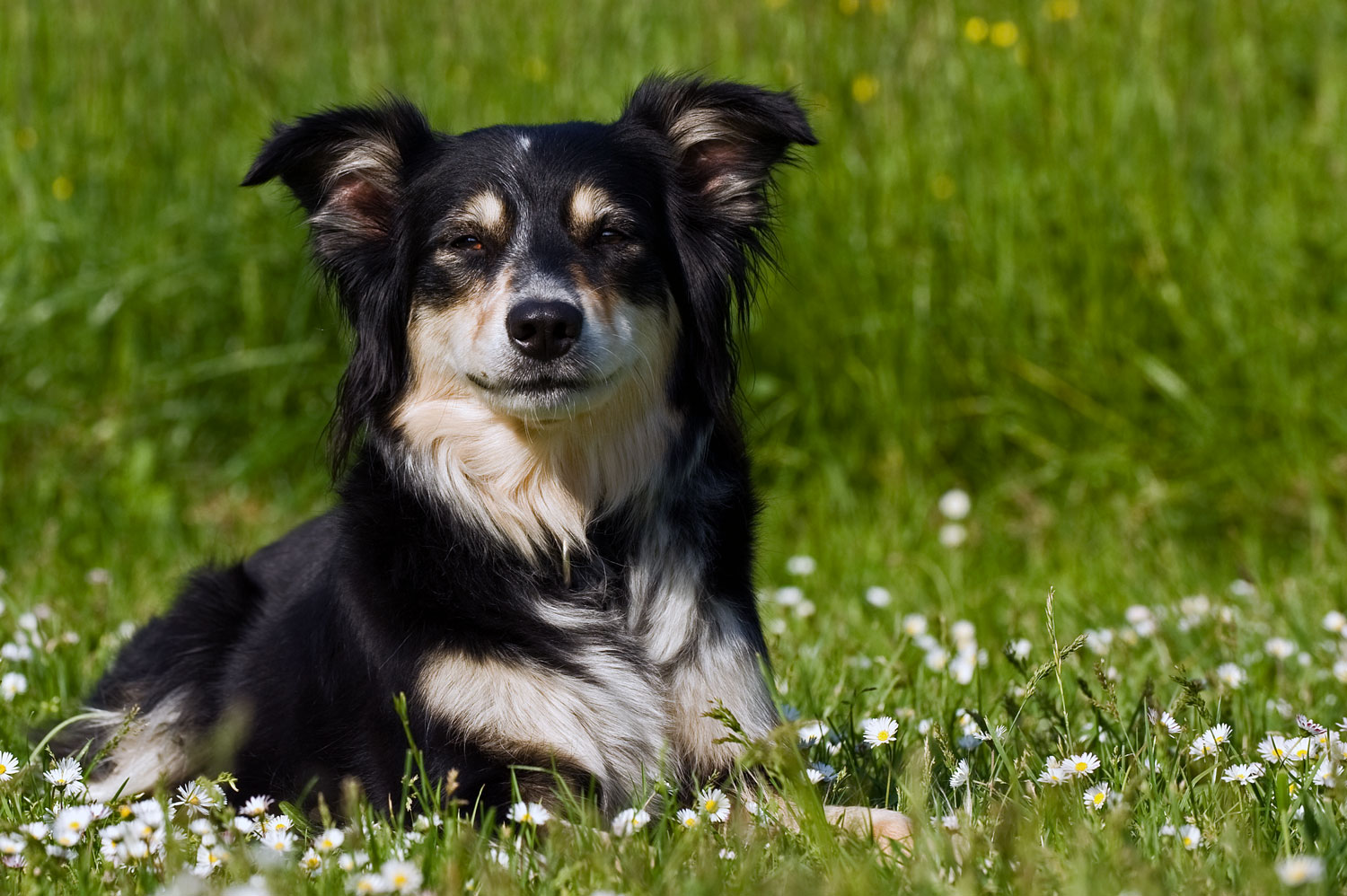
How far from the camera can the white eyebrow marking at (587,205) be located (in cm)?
337

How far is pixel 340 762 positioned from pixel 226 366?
3.76 m

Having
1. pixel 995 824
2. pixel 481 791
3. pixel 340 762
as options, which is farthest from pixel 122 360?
pixel 995 824

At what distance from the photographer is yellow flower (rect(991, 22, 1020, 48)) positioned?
688cm

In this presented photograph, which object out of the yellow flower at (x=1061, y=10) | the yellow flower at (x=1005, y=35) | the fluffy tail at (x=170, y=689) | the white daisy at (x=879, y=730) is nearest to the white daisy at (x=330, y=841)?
the white daisy at (x=879, y=730)

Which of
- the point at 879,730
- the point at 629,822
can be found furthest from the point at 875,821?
the point at 629,822

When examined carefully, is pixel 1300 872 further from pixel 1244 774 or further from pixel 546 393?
pixel 546 393

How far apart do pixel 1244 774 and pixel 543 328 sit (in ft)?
5.55

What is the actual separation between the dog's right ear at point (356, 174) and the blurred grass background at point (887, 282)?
2.52m

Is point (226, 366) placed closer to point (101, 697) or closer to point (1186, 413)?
point (101, 697)

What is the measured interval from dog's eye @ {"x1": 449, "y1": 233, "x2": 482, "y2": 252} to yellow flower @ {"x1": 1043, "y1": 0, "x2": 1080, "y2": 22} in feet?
14.8

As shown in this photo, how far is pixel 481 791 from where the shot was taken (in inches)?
115

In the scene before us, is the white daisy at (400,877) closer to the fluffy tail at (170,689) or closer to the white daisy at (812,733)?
the white daisy at (812,733)

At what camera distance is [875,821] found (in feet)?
9.35

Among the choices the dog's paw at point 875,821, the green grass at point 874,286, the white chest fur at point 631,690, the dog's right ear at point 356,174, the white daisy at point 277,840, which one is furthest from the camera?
the green grass at point 874,286
